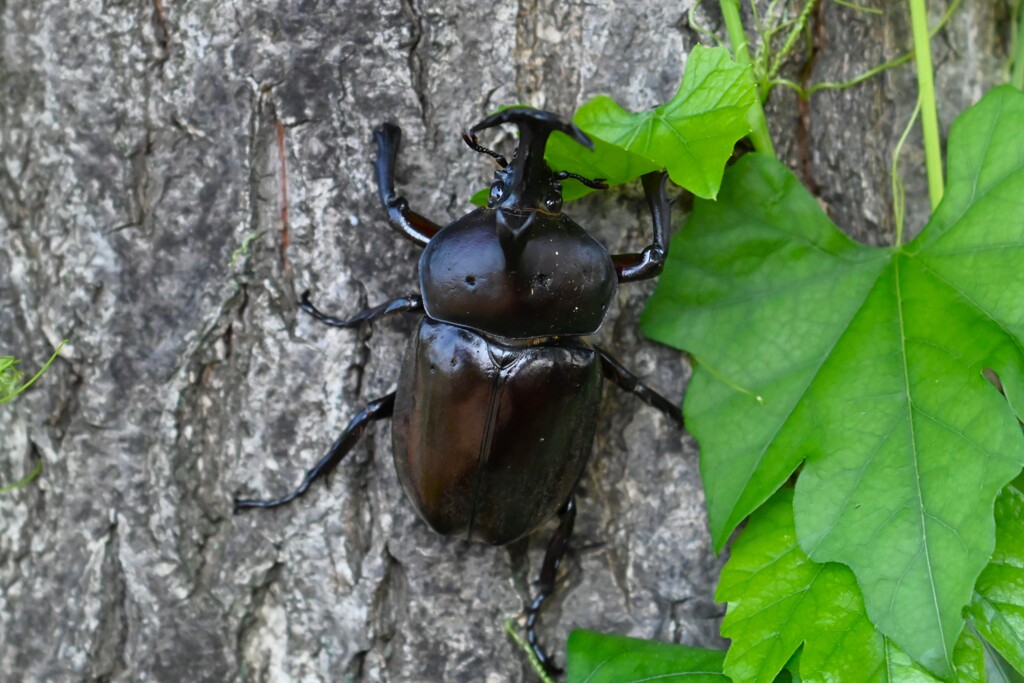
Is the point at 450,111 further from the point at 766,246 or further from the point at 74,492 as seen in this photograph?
the point at 74,492

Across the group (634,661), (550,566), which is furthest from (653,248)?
(634,661)

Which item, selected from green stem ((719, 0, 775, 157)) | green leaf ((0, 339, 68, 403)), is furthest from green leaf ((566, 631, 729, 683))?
green leaf ((0, 339, 68, 403))

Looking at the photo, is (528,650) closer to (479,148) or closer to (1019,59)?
(479,148)

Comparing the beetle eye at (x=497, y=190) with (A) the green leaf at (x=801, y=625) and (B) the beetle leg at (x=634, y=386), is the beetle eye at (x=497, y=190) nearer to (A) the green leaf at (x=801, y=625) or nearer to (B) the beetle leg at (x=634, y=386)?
(B) the beetle leg at (x=634, y=386)

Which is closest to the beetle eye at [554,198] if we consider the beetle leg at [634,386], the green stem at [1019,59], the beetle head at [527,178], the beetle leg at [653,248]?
the beetle head at [527,178]

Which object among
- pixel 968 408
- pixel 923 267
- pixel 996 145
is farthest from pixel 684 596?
pixel 996 145

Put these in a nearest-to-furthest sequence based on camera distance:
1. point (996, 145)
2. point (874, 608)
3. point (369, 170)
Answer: point (874, 608)
point (996, 145)
point (369, 170)
